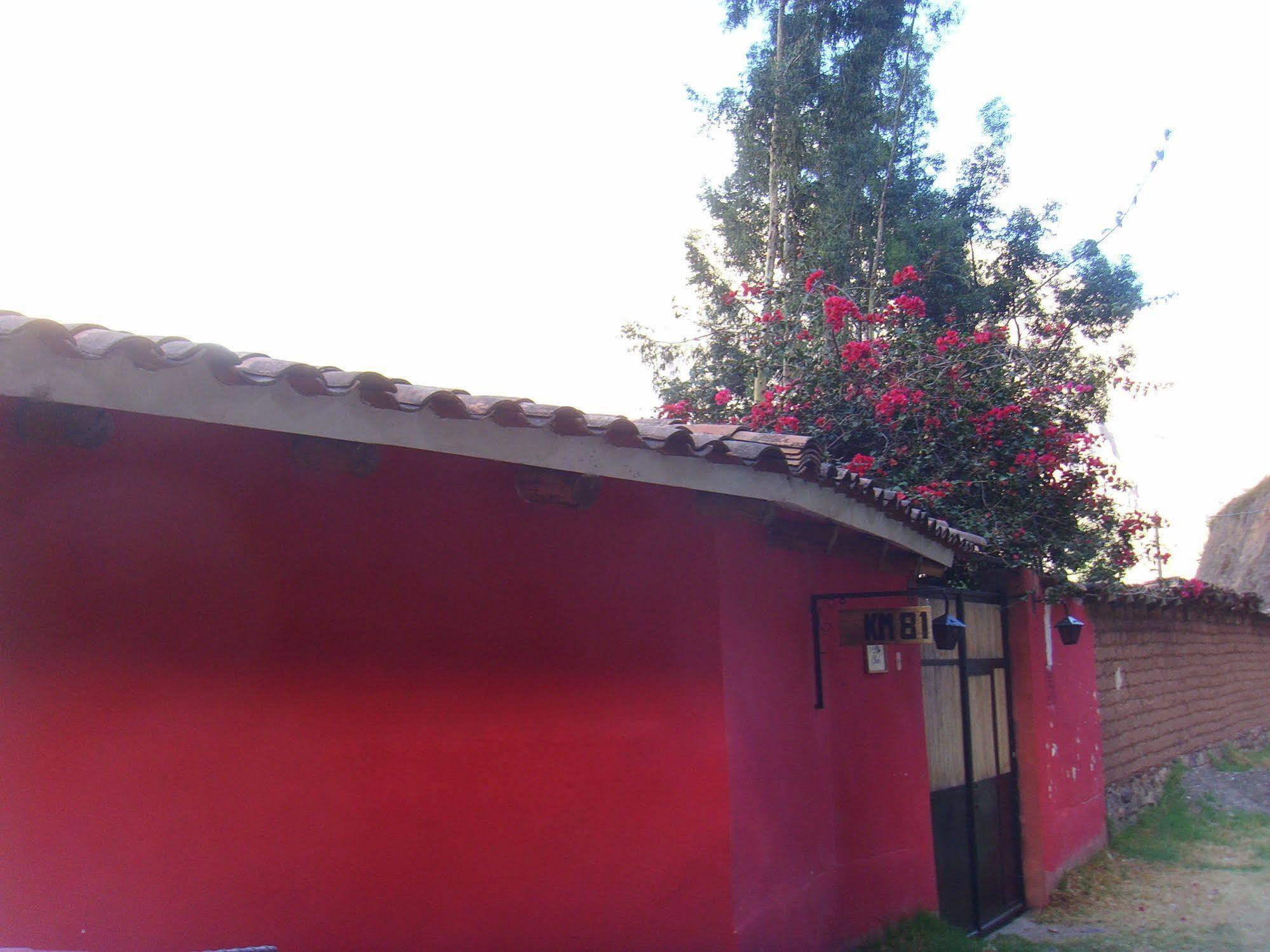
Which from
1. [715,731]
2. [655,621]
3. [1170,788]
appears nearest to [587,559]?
[655,621]

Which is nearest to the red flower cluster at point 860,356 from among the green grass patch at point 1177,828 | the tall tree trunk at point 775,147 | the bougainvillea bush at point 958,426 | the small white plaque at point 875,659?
the bougainvillea bush at point 958,426

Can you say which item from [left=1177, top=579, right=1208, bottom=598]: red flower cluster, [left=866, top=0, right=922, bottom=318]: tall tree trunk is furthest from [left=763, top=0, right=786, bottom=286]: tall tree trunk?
[left=1177, top=579, right=1208, bottom=598]: red flower cluster

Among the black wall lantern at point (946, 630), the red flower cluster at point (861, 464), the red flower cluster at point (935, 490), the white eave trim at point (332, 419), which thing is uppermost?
the red flower cluster at point (861, 464)

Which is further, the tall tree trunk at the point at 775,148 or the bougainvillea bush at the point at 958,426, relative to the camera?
the tall tree trunk at the point at 775,148

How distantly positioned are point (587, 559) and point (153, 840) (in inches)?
78.1

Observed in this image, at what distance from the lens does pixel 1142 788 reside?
12.6 metres

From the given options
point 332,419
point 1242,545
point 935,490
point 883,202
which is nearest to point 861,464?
point 935,490

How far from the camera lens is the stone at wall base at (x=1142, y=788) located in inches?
460

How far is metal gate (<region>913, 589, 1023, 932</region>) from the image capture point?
7.98 m

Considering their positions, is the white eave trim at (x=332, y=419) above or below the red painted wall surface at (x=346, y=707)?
above

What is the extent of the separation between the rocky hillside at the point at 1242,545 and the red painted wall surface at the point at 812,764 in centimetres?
2544

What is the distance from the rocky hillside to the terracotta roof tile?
2804 cm

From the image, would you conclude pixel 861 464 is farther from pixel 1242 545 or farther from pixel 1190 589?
pixel 1242 545

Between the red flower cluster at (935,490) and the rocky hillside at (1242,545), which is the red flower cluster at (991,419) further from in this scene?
the rocky hillside at (1242,545)
